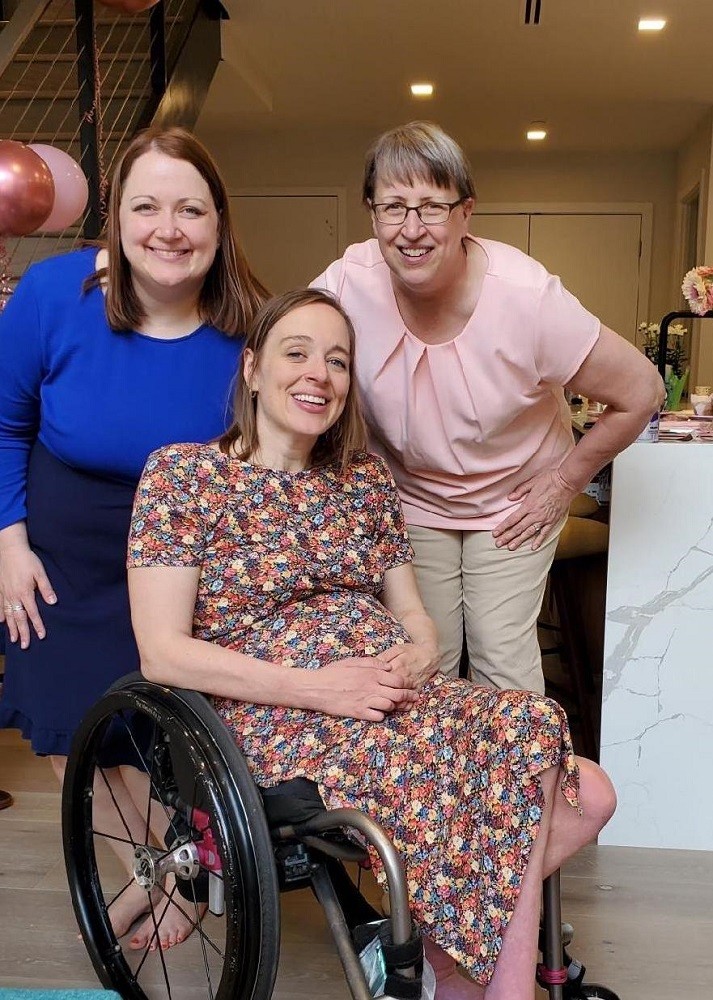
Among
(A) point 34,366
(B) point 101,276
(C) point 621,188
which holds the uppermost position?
(C) point 621,188

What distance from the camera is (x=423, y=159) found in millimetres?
1546

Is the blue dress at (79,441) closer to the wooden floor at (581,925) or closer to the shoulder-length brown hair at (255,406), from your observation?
the shoulder-length brown hair at (255,406)

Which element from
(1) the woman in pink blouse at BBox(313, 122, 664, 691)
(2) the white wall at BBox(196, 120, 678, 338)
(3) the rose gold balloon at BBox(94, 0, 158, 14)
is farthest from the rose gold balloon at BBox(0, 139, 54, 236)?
(2) the white wall at BBox(196, 120, 678, 338)

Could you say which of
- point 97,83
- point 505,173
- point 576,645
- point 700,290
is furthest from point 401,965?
point 505,173

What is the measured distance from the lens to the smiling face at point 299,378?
1.52 m

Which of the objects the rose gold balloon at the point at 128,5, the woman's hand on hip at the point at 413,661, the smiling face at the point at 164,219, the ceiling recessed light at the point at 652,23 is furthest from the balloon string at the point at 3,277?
the ceiling recessed light at the point at 652,23

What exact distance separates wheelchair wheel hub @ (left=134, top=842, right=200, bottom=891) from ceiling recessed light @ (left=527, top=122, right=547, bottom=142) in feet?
23.0

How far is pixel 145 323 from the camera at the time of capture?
65.1 inches

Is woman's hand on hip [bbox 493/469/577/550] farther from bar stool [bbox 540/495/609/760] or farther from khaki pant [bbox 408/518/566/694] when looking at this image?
bar stool [bbox 540/495/609/760]

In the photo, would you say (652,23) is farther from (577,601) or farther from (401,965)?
(401,965)

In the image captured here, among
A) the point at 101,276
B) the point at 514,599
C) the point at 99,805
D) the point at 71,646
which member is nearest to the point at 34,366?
the point at 101,276

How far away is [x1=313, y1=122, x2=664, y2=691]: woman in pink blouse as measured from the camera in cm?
159

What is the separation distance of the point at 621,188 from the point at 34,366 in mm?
7859

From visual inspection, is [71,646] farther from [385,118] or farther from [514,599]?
[385,118]
